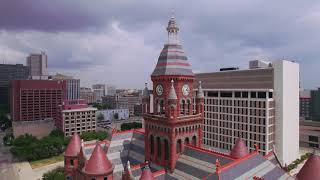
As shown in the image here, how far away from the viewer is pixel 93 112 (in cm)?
13688

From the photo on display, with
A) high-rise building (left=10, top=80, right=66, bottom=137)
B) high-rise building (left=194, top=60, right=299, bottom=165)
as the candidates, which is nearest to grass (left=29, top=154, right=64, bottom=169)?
high-rise building (left=10, top=80, right=66, bottom=137)

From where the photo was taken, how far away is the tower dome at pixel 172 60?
36688 millimetres

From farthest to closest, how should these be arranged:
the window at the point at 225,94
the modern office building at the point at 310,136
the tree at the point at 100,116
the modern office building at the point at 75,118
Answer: the tree at the point at 100,116
the modern office building at the point at 75,118
the modern office building at the point at 310,136
the window at the point at 225,94

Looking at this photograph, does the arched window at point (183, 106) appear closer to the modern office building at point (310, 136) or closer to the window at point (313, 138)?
the modern office building at point (310, 136)

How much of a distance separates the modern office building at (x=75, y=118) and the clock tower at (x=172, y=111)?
10022 centimetres

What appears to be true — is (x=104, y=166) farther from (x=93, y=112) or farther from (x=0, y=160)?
(x=93, y=112)

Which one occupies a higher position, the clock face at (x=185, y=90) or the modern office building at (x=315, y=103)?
the clock face at (x=185, y=90)

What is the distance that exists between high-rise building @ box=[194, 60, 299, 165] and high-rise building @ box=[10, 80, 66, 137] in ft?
328

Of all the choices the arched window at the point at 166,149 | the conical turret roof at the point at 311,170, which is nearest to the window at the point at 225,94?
the conical turret roof at the point at 311,170

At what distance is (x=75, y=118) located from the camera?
130m

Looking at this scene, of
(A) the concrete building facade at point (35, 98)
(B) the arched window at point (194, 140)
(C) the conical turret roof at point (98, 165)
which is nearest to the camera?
(C) the conical turret roof at point (98, 165)

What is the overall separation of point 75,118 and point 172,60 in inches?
4232

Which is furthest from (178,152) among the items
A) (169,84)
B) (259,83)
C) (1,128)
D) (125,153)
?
(1,128)

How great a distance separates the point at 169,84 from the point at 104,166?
16.0 m
